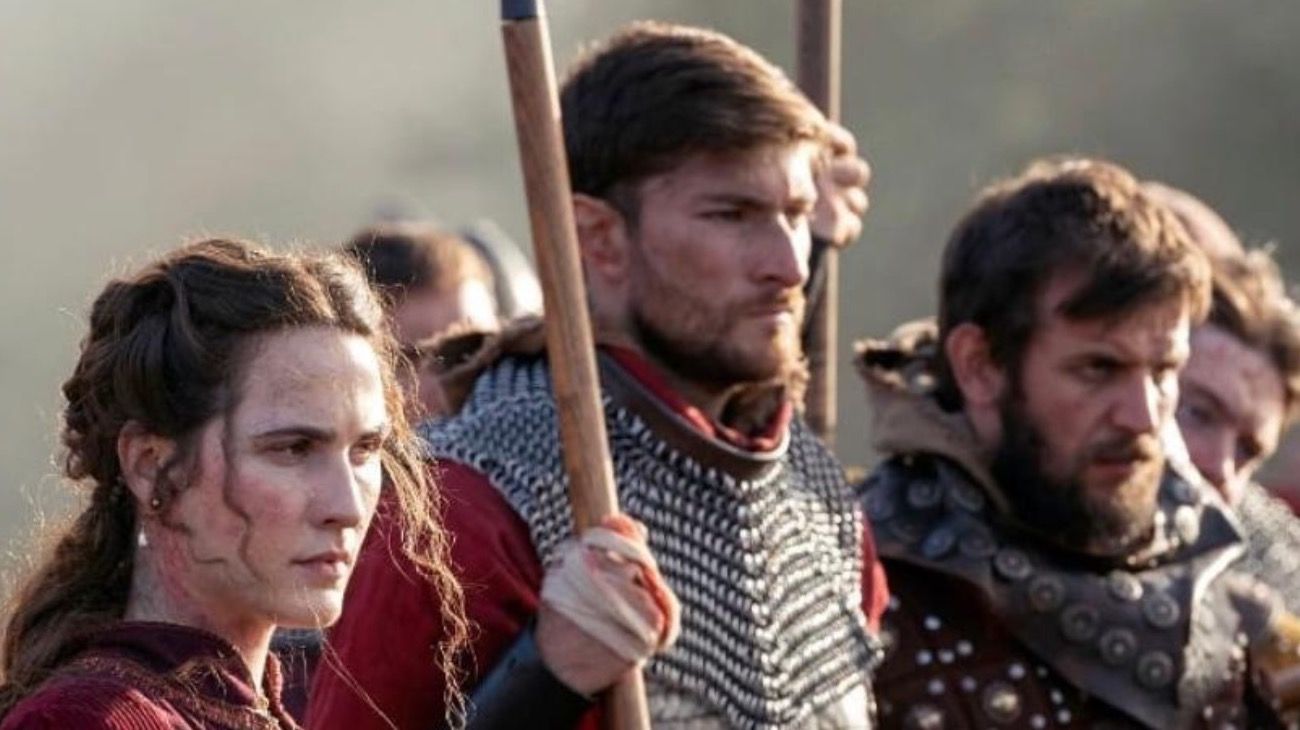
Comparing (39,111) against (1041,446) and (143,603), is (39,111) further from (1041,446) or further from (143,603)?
(143,603)

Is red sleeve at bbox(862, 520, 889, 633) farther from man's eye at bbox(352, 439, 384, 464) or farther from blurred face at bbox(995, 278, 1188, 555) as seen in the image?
man's eye at bbox(352, 439, 384, 464)

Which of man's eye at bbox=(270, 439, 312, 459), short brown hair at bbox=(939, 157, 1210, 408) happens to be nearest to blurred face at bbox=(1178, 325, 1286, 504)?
short brown hair at bbox=(939, 157, 1210, 408)

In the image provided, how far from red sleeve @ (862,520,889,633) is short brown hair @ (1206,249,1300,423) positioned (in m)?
1.50

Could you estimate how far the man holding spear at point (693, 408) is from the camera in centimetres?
568

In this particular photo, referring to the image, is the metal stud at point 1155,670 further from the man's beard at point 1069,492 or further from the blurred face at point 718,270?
the blurred face at point 718,270

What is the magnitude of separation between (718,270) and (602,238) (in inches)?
7.2

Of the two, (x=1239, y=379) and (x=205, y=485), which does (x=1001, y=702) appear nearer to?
(x=1239, y=379)

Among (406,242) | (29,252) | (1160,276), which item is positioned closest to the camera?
(1160,276)

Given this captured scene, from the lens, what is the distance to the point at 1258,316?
7648 millimetres

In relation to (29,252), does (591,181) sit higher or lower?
higher

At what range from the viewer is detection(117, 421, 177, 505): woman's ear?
4629 mm

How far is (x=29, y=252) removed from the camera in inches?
460

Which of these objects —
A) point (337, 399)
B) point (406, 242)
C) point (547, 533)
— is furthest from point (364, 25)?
point (337, 399)

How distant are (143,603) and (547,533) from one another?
41.9 inches
